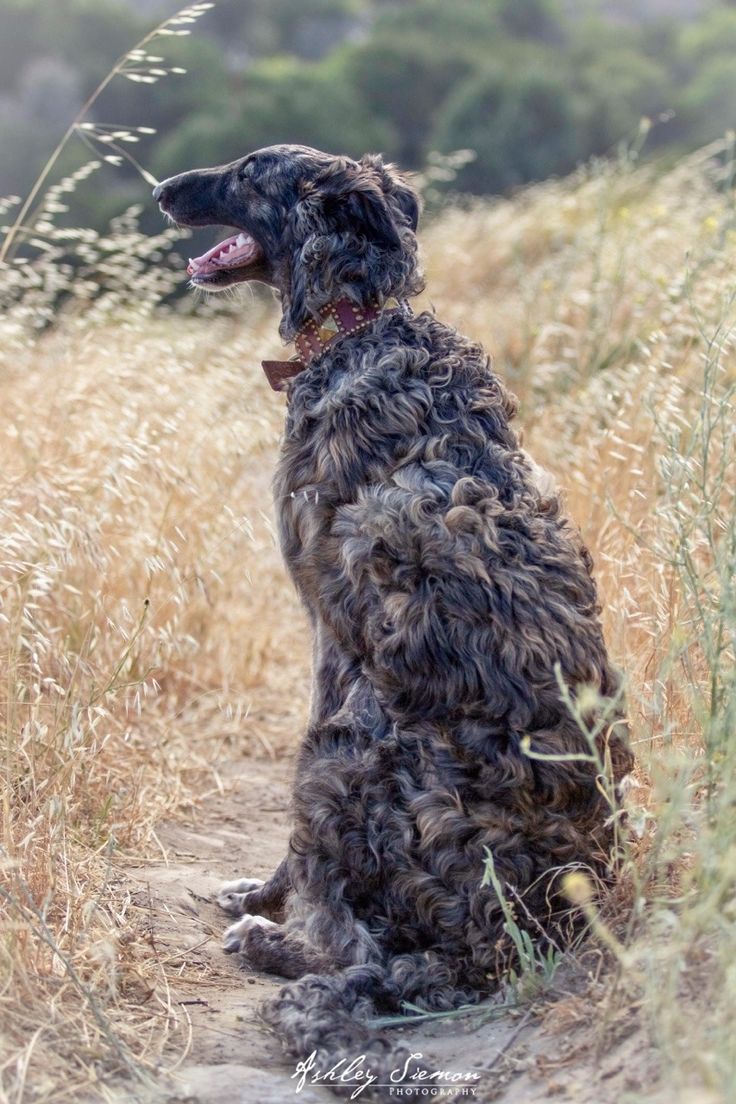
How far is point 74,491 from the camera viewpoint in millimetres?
4352

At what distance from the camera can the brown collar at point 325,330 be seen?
3695mm

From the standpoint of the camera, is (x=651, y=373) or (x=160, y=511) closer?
(x=651, y=373)

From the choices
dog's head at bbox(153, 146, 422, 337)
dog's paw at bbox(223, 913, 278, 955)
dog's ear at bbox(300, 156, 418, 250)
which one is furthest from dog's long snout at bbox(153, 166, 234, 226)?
dog's paw at bbox(223, 913, 278, 955)

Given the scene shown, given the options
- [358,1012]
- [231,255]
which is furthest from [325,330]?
[358,1012]

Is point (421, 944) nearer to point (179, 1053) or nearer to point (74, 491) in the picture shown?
point (179, 1053)

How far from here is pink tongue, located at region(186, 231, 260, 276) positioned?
404 centimetres

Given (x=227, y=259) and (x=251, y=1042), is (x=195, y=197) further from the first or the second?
(x=251, y=1042)

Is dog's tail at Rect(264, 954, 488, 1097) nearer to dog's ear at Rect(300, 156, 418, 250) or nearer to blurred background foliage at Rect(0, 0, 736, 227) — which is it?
dog's ear at Rect(300, 156, 418, 250)

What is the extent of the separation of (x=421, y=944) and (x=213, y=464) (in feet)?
8.84

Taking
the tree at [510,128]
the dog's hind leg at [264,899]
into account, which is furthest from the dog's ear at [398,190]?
the tree at [510,128]

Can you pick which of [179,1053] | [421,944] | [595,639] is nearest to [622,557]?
[595,639]

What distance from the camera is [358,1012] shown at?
2904 mm

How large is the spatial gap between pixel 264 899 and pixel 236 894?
0.14m

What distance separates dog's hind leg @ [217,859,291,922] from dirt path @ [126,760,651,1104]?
0.05 metres
